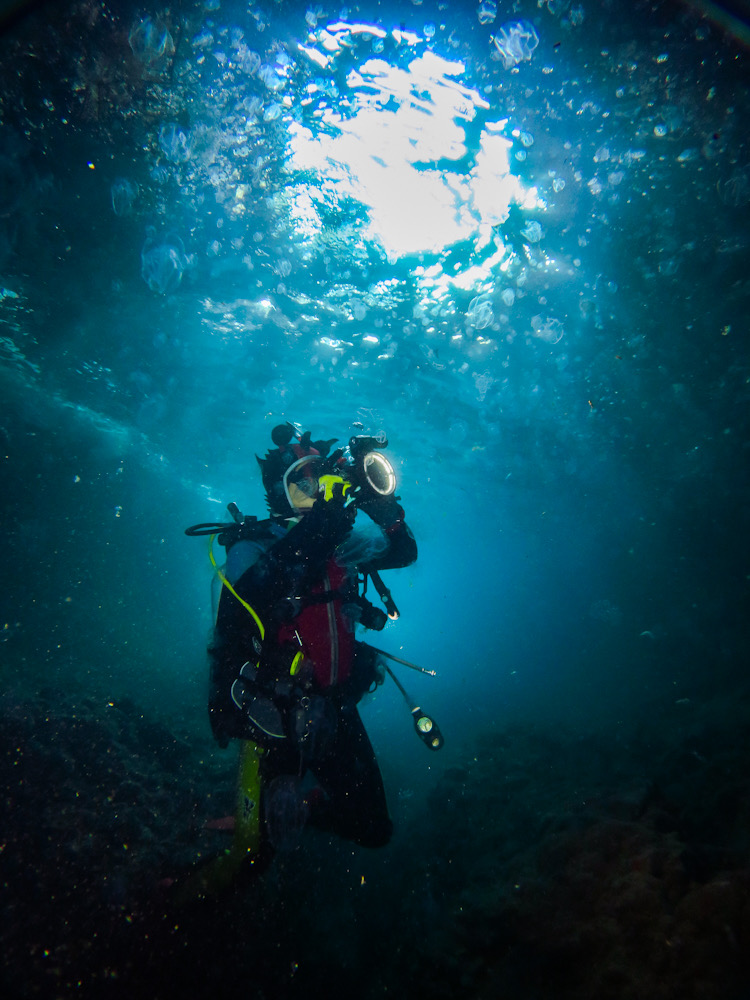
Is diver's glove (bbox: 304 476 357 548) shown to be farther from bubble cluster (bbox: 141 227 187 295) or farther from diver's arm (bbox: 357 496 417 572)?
bubble cluster (bbox: 141 227 187 295)

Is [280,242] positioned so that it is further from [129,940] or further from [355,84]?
[129,940]

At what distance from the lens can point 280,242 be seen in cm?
1018

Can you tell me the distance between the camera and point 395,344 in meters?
13.9

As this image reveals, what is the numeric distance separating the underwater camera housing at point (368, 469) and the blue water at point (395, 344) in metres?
4.46

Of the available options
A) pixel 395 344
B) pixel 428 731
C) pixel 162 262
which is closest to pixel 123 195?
pixel 162 262

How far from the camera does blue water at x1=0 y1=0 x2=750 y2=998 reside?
235 inches

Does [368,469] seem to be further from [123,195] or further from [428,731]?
[123,195]

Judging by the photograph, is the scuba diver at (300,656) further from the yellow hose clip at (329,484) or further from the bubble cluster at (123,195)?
the bubble cluster at (123,195)

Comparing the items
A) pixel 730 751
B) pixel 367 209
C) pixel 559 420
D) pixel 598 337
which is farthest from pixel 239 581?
pixel 559 420

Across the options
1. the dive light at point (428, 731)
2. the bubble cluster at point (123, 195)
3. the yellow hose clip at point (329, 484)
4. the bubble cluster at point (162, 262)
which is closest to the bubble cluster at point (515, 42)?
the bubble cluster at point (123, 195)

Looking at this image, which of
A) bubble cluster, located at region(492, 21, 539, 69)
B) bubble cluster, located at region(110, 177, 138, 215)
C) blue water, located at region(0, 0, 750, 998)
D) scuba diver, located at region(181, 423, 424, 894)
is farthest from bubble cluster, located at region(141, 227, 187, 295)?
scuba diver, located at region(181, 423, 424, 894)

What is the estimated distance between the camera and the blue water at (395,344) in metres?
5.97

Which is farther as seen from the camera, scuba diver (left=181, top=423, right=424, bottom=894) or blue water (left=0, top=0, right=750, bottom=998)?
blue water (left=0, top=0, right=750, bottom=998)

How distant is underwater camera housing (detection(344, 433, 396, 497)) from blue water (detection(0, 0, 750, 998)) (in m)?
4.46
